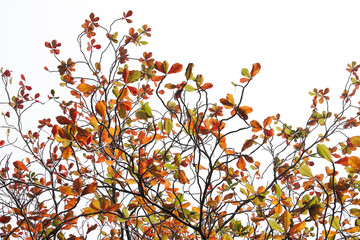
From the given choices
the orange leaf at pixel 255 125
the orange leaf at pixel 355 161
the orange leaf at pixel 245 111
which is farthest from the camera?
the orange leaf at pixel 255 125

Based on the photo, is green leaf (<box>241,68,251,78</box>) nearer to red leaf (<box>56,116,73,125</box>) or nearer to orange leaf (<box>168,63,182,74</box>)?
orange leaf (<box>168,63,182,74</box>)

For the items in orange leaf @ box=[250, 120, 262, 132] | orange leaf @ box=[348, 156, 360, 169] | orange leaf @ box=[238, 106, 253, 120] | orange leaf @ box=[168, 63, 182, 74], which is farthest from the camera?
orange leaf @ box=[250, 120, 262, 132]

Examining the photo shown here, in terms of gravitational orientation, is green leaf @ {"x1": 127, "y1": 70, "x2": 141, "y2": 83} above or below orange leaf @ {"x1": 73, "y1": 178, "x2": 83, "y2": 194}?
above

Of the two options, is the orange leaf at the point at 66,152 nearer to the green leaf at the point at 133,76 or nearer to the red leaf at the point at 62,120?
the red leaf at the point at 62,120

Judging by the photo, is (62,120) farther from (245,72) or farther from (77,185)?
(245,72)

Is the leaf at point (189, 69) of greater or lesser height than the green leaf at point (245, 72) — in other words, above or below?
below

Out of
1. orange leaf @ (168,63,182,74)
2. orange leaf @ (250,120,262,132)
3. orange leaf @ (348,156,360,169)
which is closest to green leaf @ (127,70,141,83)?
orange leaf @ (168,63,182,74)

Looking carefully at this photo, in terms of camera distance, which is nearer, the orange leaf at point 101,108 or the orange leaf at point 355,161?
the orange leaf at point 355,161

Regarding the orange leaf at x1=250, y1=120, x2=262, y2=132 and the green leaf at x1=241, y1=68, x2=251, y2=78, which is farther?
the orange leaf at x1=250, y1=120, x2=262, y2=132

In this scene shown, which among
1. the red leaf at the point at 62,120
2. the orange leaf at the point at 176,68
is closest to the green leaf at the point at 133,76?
the orange leaf at the point at 176,68

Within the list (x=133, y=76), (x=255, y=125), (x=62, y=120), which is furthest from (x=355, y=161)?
(x=62, y=120)

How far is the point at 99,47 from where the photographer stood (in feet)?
8.71

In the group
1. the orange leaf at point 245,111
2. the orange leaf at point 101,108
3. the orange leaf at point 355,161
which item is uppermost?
the orange leaf at point 245,111

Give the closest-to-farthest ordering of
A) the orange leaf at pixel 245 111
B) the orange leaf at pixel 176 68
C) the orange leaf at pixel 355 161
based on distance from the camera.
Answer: the orange leaf at pixel 355 161 → the orange leaf at pixel 176 68 → the orange leaf at pixel 245 111
